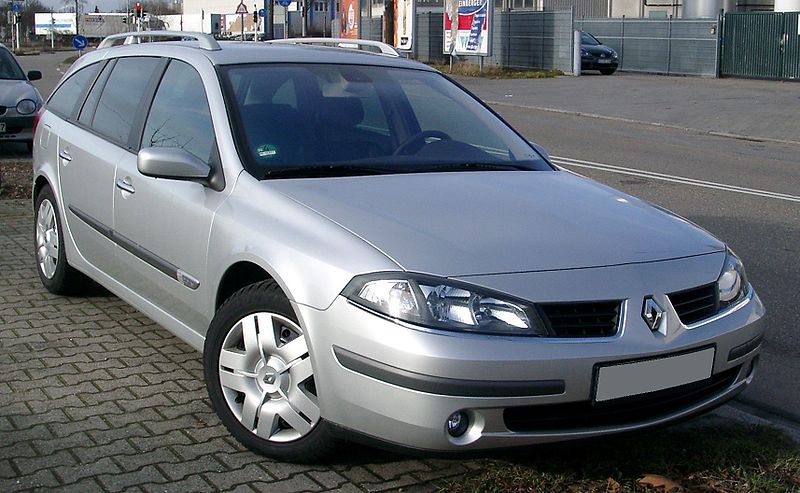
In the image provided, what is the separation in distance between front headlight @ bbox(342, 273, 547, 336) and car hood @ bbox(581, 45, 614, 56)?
31870 millimetres

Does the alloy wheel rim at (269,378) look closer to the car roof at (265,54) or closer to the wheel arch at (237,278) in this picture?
the wheel arch at (237,278)

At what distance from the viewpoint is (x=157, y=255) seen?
4801 millimetres

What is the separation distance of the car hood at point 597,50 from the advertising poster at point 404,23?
5680mm

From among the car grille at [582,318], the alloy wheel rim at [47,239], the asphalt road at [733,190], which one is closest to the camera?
the car grille at [582,318]

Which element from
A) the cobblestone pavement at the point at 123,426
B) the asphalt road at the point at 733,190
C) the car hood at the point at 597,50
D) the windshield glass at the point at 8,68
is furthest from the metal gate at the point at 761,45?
the cobblestone pavement at the point at 123,426

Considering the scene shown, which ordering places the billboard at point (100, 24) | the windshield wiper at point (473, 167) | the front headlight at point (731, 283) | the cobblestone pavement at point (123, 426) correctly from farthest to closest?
the billboard at point (100, 24) → the windshield wiper at point (473, 167) → the front headlight at point (731, 283) → the cobblestone pavement at point (123, 426)

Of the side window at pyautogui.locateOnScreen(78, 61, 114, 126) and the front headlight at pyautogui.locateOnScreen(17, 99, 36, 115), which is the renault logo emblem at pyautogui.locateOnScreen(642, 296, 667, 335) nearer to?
the side window at pyautogui.locateOnScreen(78, 61, 114, 126)

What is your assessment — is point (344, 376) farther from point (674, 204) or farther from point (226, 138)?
point (674, 204)

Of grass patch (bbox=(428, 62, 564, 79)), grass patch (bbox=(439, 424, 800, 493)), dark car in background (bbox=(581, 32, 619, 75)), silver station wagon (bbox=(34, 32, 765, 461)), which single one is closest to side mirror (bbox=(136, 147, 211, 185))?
silver station wagon (bbox=(34, 32, 765, 461))

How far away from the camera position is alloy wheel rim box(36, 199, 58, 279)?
6375 mm

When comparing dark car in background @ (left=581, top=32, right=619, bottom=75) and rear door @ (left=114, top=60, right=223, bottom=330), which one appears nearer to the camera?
rear door @ (left=114, top=60, right=223, bottom=330)

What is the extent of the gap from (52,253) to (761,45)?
1079 inches

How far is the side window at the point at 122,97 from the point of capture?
5445 mm

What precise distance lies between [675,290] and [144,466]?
205cm
